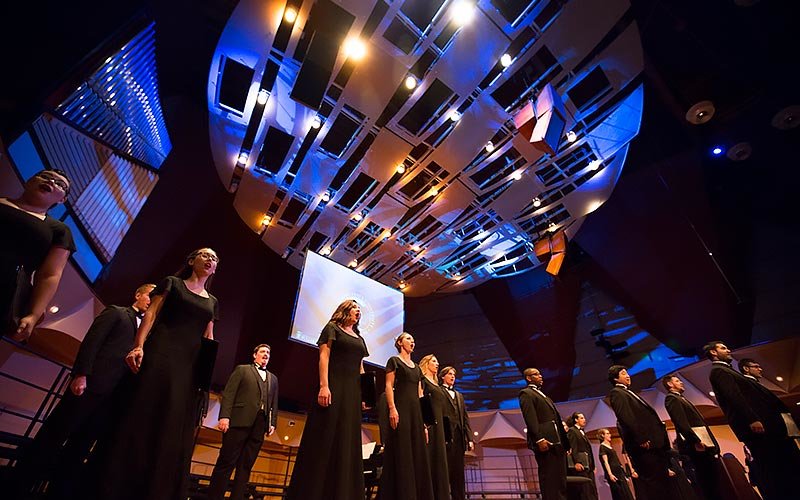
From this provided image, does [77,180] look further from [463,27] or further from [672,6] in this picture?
[672,6]

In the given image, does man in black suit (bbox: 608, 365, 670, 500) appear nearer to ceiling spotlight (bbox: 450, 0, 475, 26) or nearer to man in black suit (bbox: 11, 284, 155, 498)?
man in black suit (bbox: 11, 284, 155, 498)

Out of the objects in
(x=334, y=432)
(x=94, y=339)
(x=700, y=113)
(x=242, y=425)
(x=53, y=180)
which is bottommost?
(x=334, y=432)

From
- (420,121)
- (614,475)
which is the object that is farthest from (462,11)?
(614,475)

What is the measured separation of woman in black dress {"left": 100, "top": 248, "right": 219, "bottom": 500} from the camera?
1468 millimetres

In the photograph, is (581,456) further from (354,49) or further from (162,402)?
(354,49)

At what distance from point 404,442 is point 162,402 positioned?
1722mm

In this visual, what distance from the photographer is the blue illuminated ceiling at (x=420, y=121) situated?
5305 mm

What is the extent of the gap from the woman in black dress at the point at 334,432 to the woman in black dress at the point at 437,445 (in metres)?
0.96

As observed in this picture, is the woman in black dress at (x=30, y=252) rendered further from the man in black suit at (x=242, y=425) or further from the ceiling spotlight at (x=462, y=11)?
the ceiling spotlight at (x=462, y=11)

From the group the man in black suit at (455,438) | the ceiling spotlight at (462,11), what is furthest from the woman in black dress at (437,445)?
the ceiling spotlight at (462,11)

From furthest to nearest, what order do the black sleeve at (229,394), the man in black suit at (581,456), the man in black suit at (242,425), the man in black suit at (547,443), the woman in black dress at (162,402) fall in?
1. the man in black suit at (581,456)
2. the man in black suit at (547,443)
3. the black sleeve at (229,394)
4. the man in black suit at (242,425)
5. the woman in black dress at (162,402)

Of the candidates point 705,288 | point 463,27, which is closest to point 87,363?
point 463,27

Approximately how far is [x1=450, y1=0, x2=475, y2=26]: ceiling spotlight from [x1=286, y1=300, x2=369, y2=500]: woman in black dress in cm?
473

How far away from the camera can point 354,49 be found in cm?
551
